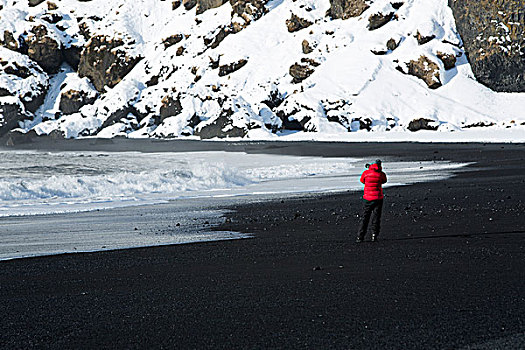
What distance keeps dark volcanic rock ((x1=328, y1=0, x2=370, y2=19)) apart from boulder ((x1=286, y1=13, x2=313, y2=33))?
13.3 feet

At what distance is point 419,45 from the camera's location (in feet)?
281

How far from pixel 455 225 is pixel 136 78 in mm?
104927

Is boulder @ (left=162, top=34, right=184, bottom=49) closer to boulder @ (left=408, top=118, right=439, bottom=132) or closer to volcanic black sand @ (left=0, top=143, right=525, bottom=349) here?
boulder @ (left=408, top=118, right=439, bottom=132)

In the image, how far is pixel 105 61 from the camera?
118562 mm

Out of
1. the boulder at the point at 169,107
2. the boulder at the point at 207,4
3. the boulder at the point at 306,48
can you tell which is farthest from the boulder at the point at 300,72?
the boulder at the point at 207,4

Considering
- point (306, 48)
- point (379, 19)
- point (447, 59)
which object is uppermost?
point (379, 19)

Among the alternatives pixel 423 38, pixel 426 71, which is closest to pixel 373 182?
pixel 426 71

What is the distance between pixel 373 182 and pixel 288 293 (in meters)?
3.99

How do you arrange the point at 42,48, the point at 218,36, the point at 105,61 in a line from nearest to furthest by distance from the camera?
the point at 218,36 < the point at 105,61 < the point at 42,48

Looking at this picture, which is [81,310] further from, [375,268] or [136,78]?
[136,78]

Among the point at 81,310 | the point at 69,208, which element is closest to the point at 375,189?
the point at 81,310

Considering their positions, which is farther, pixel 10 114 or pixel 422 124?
pixel 10 114

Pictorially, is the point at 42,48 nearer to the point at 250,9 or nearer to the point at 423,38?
the point at 250,9

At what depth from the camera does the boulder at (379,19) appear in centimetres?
9138
